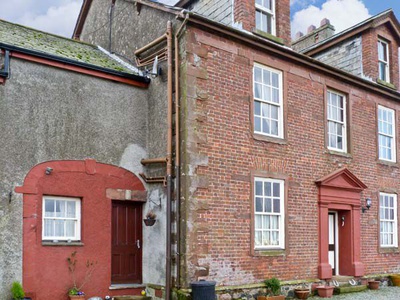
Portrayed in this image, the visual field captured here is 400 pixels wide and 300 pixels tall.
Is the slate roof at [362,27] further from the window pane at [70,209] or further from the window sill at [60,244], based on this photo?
the window sill at [60,244]

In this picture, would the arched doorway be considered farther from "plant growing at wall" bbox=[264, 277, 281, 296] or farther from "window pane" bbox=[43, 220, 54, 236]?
"window pane" bbox=[43, 220, 54, 236]

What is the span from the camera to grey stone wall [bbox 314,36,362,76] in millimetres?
18734

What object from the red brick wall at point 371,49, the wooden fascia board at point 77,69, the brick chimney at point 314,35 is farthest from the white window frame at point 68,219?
the brick chimney at point 314,35

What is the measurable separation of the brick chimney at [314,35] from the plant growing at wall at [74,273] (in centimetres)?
1336

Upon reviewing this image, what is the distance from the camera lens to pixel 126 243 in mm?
13047

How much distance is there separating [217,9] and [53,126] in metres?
6.34

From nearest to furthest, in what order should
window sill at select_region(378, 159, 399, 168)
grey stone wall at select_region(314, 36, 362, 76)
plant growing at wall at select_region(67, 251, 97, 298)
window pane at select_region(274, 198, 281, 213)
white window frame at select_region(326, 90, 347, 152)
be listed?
plant growing at wall at select_region(67, 251, 97, 298) → window pane at select_region(274, 198, 281, 213) → white window frame at select_region(326, 90, 347, 152) → window sill at select_region(378, 159, 399, 168) → grey stone wall at select_region(314, 36, 362, 76)

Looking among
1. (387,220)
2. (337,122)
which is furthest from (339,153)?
(387,220)

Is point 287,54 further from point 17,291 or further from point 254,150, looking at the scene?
point 17,291

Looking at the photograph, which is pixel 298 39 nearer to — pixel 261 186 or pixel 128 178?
pixel 261 186

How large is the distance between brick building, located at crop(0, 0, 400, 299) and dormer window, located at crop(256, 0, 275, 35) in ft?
0.13

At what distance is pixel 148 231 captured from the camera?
43.0 ft

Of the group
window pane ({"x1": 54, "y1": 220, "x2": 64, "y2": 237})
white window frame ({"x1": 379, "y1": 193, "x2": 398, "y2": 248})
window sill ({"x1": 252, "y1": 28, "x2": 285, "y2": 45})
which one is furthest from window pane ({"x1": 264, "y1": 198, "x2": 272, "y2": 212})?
white window frame ({"x1": 379, "y1": 193, "x2": 398, "y2": 248})

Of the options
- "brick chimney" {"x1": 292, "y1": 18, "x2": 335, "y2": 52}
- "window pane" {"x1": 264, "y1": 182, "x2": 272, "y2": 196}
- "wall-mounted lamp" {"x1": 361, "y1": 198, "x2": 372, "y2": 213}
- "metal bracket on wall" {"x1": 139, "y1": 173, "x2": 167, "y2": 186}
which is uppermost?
"brick chimney" {"x1": 292, "y1": 18, "x2": 335, "y2": 52}
